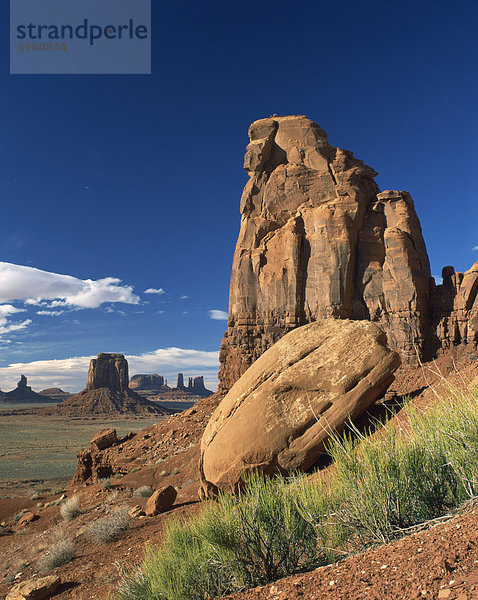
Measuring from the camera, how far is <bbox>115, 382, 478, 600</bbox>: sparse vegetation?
4160 millimetres

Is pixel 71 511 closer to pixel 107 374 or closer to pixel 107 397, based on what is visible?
pixel 107 397

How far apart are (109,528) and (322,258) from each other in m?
27.4

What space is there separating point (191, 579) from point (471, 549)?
121 inches

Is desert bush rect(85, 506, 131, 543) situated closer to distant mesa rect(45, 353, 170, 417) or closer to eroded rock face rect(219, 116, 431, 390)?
eroded rock face rect(219, 116, 431, 390)

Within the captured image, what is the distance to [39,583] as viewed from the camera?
24.8 feet

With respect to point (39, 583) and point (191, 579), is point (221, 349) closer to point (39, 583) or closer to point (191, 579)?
point (39, 583)

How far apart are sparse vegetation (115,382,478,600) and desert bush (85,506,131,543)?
648 centimetres

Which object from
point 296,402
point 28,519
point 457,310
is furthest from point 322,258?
point 28,519

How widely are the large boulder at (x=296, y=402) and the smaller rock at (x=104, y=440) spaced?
20.5 m

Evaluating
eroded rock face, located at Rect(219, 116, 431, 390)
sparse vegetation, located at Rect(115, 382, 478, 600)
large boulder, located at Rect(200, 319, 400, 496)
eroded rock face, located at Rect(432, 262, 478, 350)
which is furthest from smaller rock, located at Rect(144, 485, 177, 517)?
eroded rock face, located at Rect(432, 262, 478, 350)

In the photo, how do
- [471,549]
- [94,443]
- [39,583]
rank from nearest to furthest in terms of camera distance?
[471,549] → [39,583] → [94,443]

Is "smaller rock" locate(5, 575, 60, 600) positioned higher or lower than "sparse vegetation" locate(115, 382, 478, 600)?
lower

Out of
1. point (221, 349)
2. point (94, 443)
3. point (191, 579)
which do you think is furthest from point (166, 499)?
point (221, 349)

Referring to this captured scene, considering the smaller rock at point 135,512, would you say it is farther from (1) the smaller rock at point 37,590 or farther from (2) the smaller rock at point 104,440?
(2) the smaller rock at point 104,440
